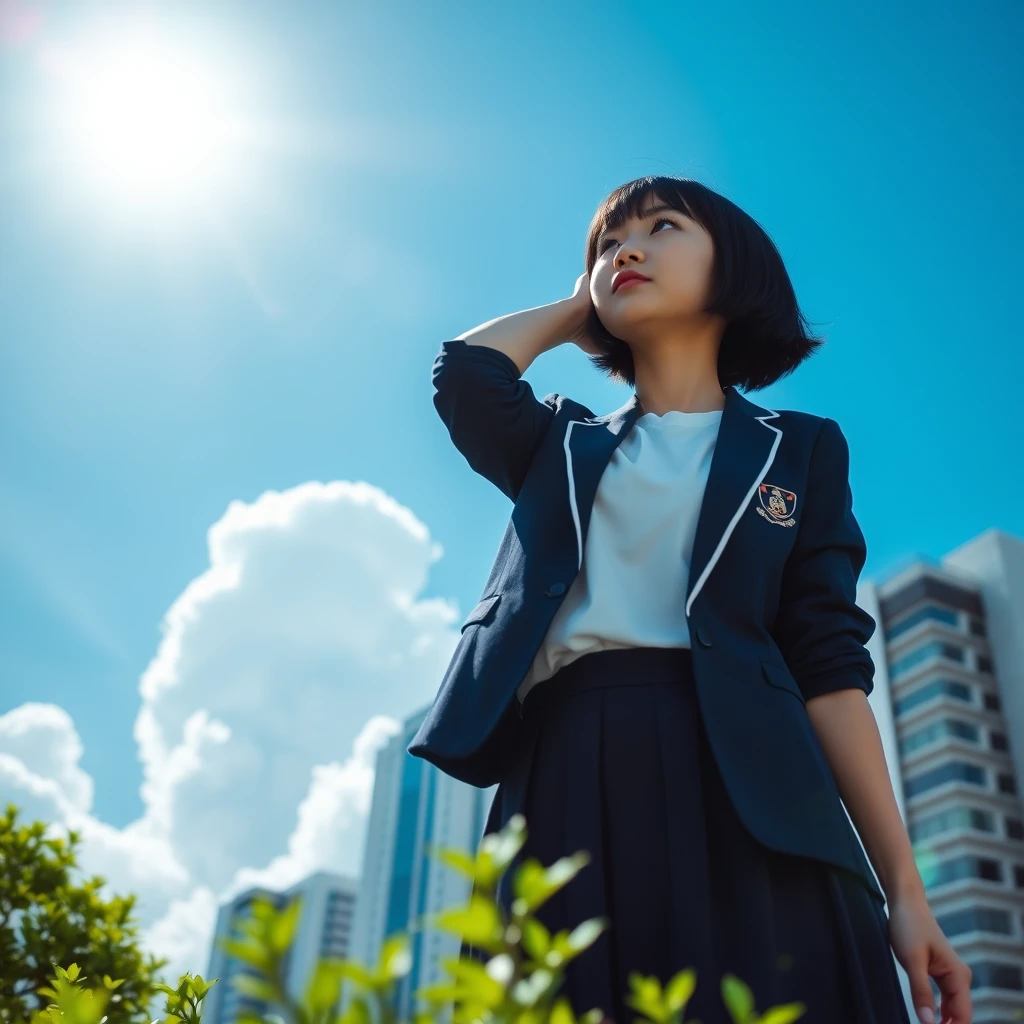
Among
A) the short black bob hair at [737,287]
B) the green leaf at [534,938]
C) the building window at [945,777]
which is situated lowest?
the green leaf at [534,938]

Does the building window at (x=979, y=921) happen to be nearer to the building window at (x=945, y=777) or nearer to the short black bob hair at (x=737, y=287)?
the building window at (x=945, y=777)

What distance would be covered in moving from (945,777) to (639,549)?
162 ft

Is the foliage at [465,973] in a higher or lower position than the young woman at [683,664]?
lower

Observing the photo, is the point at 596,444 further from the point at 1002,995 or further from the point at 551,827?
the point at 1002,995

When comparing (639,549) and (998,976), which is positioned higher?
(998,976)

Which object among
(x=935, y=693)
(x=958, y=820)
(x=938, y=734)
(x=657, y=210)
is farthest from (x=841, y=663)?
(x=935, y=693)

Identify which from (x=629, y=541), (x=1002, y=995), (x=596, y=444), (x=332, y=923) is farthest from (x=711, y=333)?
(x=332, y=923)

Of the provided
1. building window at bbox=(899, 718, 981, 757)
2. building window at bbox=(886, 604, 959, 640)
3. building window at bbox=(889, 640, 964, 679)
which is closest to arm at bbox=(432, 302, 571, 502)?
building window at bbox=(899, 718, 981, 757)

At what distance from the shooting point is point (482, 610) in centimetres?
177

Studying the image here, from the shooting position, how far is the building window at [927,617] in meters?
48.1

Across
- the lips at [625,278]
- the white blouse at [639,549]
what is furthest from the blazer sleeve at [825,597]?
the lips at [625,278]

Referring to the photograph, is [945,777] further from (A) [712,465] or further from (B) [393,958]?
(B) [393,958]

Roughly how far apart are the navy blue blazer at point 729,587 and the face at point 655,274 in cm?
19

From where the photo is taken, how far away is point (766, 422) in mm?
2041
